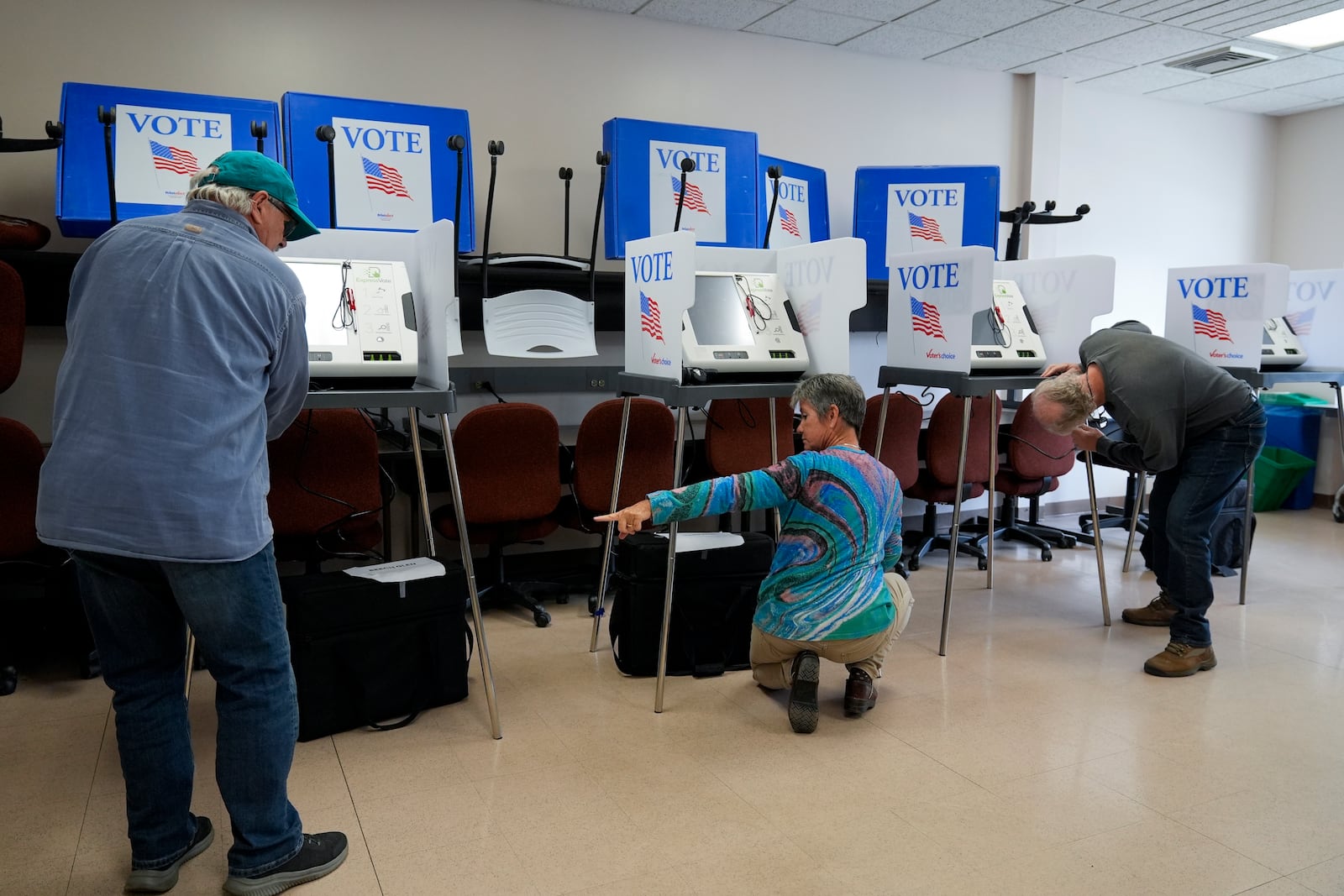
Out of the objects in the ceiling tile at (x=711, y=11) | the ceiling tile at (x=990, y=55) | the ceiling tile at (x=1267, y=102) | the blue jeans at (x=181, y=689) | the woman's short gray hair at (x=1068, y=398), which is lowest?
the blue jeans at (x=181, y=689)

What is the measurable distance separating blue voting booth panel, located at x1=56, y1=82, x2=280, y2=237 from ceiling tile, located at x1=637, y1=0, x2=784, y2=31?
193 cm

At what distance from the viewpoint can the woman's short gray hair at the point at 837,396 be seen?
255 centimetres

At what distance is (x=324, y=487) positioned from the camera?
3.18 metres

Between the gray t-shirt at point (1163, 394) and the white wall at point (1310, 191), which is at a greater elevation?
the white wall at point (1310, 191)

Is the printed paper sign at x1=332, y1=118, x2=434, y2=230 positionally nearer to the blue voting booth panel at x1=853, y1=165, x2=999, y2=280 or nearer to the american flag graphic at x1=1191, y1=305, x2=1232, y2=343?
the blue voting booth panel at x1=853, y1=165, x2=999, y2=280

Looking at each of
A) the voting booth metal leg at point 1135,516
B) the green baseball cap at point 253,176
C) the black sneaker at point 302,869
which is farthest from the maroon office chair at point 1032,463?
the green baseball cap at point 253,176

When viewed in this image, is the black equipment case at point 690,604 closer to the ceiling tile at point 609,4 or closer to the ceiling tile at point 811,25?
the ceiling tile at point 609,4

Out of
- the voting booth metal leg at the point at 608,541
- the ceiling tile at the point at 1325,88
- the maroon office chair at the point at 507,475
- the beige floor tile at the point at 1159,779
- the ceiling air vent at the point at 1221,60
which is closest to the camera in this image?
the beige floor tile at the point at 1159,779

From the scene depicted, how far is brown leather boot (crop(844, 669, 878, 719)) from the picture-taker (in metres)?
2.66

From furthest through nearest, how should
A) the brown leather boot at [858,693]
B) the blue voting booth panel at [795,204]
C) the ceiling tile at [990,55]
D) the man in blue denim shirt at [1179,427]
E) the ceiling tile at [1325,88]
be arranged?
1. the ceiling tile at [1325,88]
2. the ceiling tile at [990,55]
3. the blue voting booth panel at [795,204]
4. the man in blue denim shirt at [1179,427]
5. the brown leather boot at [858,693]

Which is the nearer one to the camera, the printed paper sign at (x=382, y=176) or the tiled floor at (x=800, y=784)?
the tiled floor at (x=800, y=784)

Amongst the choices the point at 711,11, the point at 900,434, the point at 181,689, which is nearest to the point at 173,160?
the point at 181,689

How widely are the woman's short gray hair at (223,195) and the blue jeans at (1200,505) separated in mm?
2778

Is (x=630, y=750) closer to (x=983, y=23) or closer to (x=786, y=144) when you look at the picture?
(x=786, y=144)
